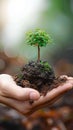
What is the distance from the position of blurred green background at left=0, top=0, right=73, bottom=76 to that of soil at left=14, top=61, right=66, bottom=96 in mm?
1851

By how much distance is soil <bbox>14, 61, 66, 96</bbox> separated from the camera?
1231 millimetres

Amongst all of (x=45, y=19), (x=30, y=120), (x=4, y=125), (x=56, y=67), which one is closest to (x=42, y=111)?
(x=30, y=120)

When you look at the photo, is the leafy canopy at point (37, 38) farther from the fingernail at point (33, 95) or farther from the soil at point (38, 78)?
the fingernail at point (33, 95)

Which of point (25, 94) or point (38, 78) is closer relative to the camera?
point (25, 94)

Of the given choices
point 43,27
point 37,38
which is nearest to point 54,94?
point 37,38

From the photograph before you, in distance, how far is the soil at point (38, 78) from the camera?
1.23 meters

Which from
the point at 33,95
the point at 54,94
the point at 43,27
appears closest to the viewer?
the point at 33,95

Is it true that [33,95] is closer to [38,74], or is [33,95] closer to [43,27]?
[38,74]

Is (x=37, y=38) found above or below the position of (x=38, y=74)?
above

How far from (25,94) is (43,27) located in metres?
2.26

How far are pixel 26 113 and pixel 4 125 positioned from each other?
1.20 metres

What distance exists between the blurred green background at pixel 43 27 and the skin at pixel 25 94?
1854 millimetres

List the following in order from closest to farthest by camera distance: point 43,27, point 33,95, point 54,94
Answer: point 33,95 → point 54,94 → point 43,27

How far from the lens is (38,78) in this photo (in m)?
1.24
